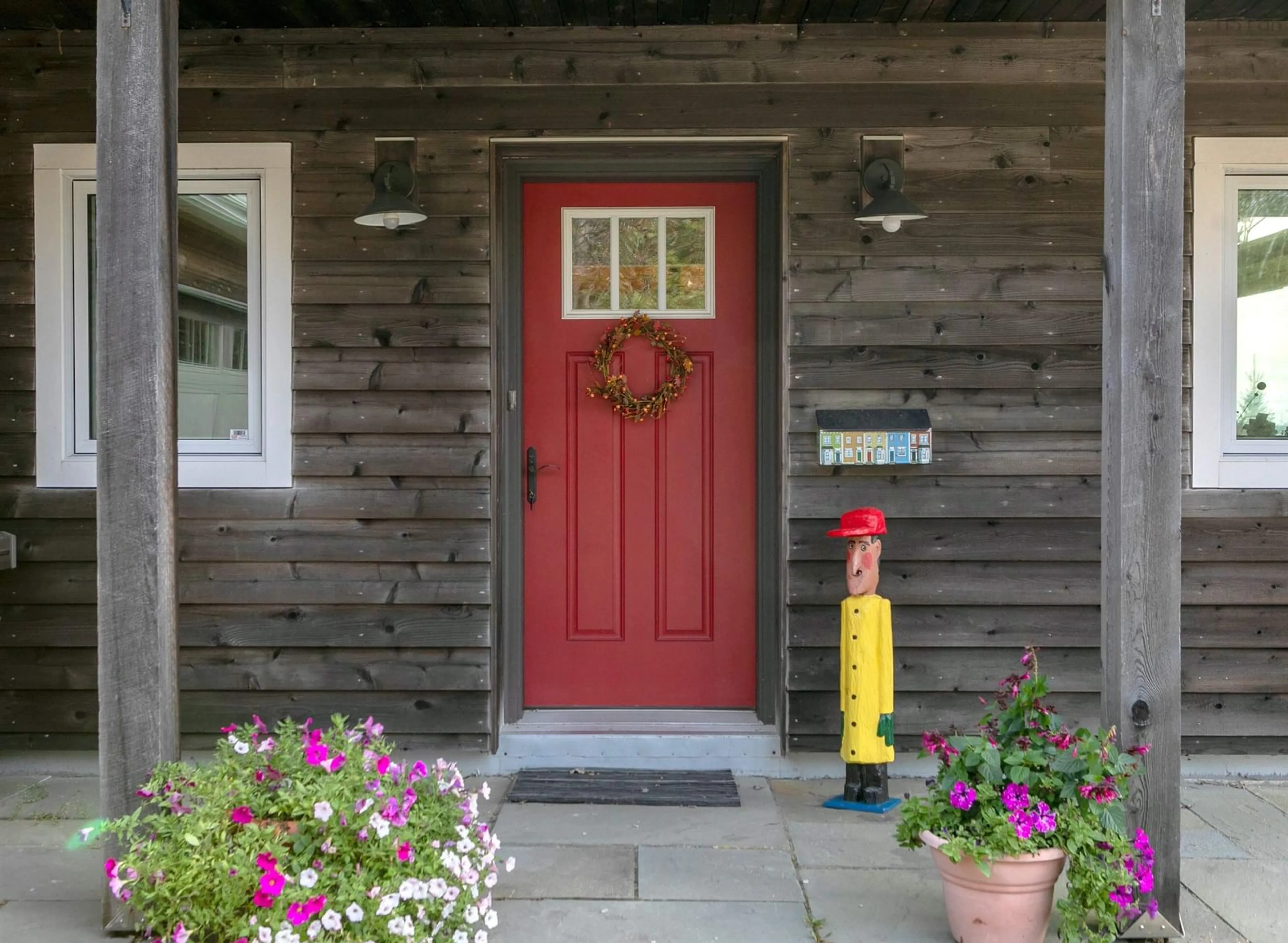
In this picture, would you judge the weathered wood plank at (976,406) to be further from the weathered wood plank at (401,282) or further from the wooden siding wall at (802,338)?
the weathered wood plank at (401,282)

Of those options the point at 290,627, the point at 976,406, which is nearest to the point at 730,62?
the point at 976,406

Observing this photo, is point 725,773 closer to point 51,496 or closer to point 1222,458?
point 1222,458

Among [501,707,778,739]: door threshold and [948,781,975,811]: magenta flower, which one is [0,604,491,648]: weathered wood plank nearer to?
[501,707,778,739]: door threshold

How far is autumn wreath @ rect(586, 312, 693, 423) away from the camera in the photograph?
4441mm

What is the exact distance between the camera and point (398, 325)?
4270 mm

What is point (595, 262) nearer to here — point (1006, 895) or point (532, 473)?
point (532, 473)

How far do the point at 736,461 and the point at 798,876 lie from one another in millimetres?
1702

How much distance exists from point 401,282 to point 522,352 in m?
0.54

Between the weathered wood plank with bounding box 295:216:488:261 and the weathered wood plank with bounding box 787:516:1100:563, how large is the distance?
161cm

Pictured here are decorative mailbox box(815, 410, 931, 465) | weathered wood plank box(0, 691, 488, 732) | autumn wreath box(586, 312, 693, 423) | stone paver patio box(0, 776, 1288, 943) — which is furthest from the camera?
autumn wreath box(586, 312, 693, 423)

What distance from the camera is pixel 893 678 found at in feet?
13.9

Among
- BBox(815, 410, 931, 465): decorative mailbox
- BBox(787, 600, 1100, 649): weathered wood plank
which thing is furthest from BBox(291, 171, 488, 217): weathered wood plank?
BBox(787, 600, 1100, 649): weathered wood plank

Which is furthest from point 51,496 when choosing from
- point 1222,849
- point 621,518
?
point 1222,849

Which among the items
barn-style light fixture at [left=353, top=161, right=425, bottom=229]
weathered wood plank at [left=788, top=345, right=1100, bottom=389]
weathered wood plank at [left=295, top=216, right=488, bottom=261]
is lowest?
weathered wood plank at [left=788, top=345, right=1100, bottom=389]
